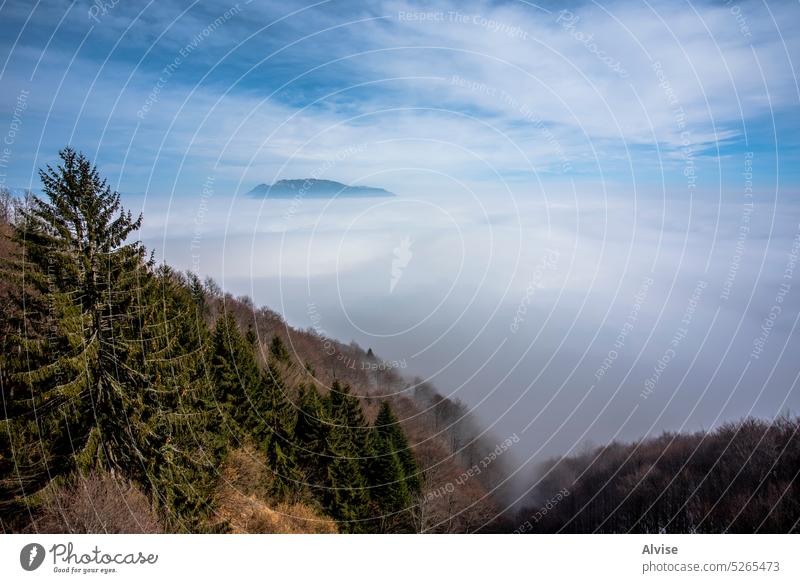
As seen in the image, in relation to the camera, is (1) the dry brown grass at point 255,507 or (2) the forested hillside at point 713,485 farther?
(1) the dry brown grass at point 255,507

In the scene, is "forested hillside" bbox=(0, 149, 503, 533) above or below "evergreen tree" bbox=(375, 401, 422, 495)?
above

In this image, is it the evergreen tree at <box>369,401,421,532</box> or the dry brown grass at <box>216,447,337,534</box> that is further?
the evergreen tree at <box>369,401,421,532</box>

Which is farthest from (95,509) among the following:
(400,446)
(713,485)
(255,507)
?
(400,446)

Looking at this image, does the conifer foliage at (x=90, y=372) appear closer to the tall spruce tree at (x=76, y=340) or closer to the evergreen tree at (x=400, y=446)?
the tall spruce tree at (x=76, y=340)
